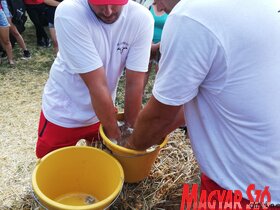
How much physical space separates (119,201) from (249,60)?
1.06 meters

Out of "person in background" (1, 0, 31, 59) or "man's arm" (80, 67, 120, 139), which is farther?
"person in background" (1, 0, 31, 59)

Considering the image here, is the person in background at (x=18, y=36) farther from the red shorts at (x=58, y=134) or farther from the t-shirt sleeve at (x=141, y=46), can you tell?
the t-shirt sleeve at (x=141, y=46)

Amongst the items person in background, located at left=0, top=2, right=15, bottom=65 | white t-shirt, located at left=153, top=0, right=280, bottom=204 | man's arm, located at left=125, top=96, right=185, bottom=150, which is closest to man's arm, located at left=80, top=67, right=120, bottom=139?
man's arm, located at left=125, top=96, right=185, bottom=150

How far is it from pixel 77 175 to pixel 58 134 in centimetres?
27

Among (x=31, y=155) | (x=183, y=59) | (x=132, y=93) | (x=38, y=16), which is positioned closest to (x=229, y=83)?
(x=183, y=59)

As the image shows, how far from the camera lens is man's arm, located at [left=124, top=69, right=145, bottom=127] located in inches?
68.4

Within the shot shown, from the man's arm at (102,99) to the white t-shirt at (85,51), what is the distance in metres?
0.04

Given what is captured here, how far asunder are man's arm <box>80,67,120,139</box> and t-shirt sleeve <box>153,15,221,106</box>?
54 cm

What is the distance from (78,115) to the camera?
1795 mm

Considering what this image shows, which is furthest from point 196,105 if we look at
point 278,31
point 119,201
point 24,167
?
point 24,167

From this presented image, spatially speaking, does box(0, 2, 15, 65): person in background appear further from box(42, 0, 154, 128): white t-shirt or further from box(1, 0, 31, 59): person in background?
box(42, 0, 154, 128): white t-shirt

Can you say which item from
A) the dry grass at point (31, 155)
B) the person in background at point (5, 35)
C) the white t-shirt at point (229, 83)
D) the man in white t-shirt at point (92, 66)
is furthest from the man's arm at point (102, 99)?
the person in background at point (5, 35)

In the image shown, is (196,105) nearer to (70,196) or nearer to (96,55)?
(96,55)

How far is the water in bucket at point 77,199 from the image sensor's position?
1.79 metres
